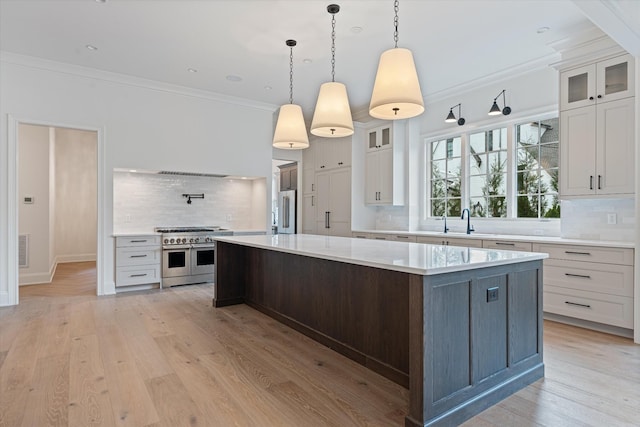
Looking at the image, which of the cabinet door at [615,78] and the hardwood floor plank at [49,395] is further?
the cabinet door at [615,78]

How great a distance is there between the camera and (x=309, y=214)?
7.59 m

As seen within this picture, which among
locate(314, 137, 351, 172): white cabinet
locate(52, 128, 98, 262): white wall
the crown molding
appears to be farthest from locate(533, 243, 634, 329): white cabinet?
locate(52, 128, 98, 262): white wall

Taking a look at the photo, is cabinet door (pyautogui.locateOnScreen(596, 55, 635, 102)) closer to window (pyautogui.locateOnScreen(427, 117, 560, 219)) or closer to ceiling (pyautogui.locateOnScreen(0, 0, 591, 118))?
ceiling (pyautogui.locateOnScreen(0, 0, 591, 118))

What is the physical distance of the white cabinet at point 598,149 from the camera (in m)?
3.46

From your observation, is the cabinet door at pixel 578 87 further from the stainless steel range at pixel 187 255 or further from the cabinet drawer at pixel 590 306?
the stainless steel range at pixel 187 255

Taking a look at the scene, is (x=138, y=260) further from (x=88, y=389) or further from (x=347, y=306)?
(x=347, y=306)

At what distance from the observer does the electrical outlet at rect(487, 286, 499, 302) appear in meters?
2.19

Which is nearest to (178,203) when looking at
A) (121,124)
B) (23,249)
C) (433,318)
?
(121,124)

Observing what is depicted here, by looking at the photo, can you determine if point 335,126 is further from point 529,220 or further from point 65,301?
point 65,301

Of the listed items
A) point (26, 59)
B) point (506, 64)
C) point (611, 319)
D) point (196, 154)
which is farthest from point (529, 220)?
point (26, 59)

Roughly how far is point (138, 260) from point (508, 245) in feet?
15.9

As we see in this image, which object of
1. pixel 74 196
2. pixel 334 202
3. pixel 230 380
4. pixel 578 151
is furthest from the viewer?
pixel 74 196

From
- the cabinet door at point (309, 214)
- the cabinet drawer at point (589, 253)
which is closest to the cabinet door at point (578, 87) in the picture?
the cabinet drawer at point (589, 253)

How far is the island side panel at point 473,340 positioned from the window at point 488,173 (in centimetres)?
275
